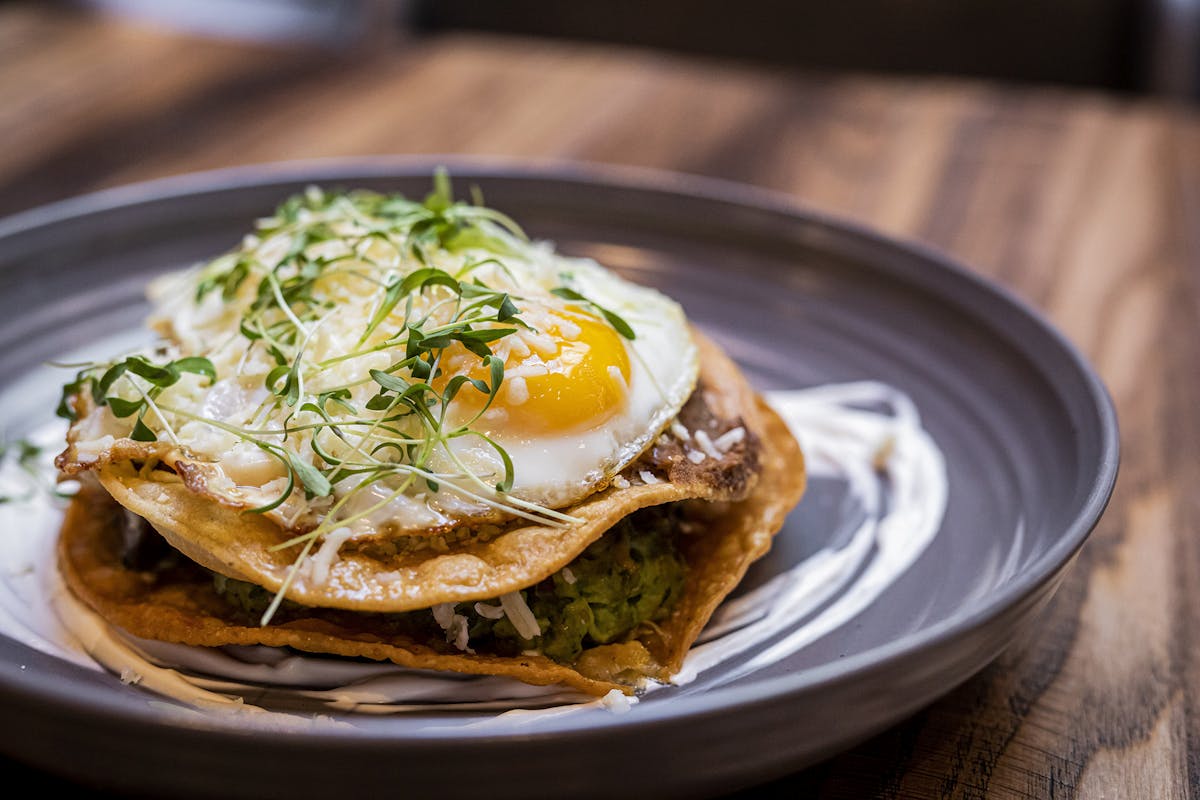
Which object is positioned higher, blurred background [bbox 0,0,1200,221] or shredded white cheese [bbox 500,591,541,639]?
shredded white cheese [bbox 500,591,541,639]

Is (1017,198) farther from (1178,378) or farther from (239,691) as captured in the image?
(239,691)

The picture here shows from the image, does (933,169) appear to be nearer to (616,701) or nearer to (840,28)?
(840,28)

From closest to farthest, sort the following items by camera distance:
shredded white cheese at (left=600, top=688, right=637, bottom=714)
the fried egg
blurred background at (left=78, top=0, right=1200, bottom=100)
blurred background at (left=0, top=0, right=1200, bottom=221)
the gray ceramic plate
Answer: the gray ceramic plate, shredded white cheese at (left=600, top=688, right=637, bottom=714), the fried egg, blurred background at (left=0, top=0, right=1200, bottom=221), blurred background at (left=78, top=0, right=1200, bottom=100)

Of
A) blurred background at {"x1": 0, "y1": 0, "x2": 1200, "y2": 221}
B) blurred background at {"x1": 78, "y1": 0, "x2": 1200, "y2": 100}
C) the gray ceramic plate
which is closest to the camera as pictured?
the gray ceramic plate

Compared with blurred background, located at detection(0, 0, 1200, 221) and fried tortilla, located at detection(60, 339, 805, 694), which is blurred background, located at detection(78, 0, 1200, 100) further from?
fried tortilla, located at detection(60, 339, 805, 694)

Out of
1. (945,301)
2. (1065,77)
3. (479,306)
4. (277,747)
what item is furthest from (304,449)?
(1065,77)

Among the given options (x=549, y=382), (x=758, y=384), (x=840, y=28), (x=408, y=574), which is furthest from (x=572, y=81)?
(x=408, y=574)

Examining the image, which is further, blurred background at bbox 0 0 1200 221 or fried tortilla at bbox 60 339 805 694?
blurred background at bbox 0 0 1200 221

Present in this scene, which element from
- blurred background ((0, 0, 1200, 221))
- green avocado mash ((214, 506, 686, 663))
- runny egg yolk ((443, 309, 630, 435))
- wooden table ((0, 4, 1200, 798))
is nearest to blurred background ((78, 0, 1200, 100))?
blurred background ((0, 0, 1200, 221))
